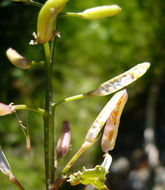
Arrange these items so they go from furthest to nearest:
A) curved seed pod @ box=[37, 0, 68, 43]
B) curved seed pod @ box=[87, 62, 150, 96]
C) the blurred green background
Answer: the blurred green background
curved seed pod @ box=[87, 62, 150, 96]
curved seed pod @ box=[37, 0, 68, 43]

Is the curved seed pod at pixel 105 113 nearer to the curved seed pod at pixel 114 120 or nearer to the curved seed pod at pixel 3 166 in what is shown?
the curved seed pod at pixel 114 120

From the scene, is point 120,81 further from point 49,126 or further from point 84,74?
point 84,74

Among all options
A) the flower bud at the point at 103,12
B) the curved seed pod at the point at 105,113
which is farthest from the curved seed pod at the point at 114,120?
the flower bud at the point at 103,12

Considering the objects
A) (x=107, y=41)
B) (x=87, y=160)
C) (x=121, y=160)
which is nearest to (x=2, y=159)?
(x=87, y=160)

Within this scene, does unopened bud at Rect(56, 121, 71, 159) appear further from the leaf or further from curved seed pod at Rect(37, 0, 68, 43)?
curved seed pod at Rect(37, 0, 68, 43)

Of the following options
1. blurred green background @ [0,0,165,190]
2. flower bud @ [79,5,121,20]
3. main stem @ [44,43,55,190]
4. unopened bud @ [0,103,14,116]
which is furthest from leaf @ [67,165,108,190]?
blurred green background @ [0,0,165,190]
